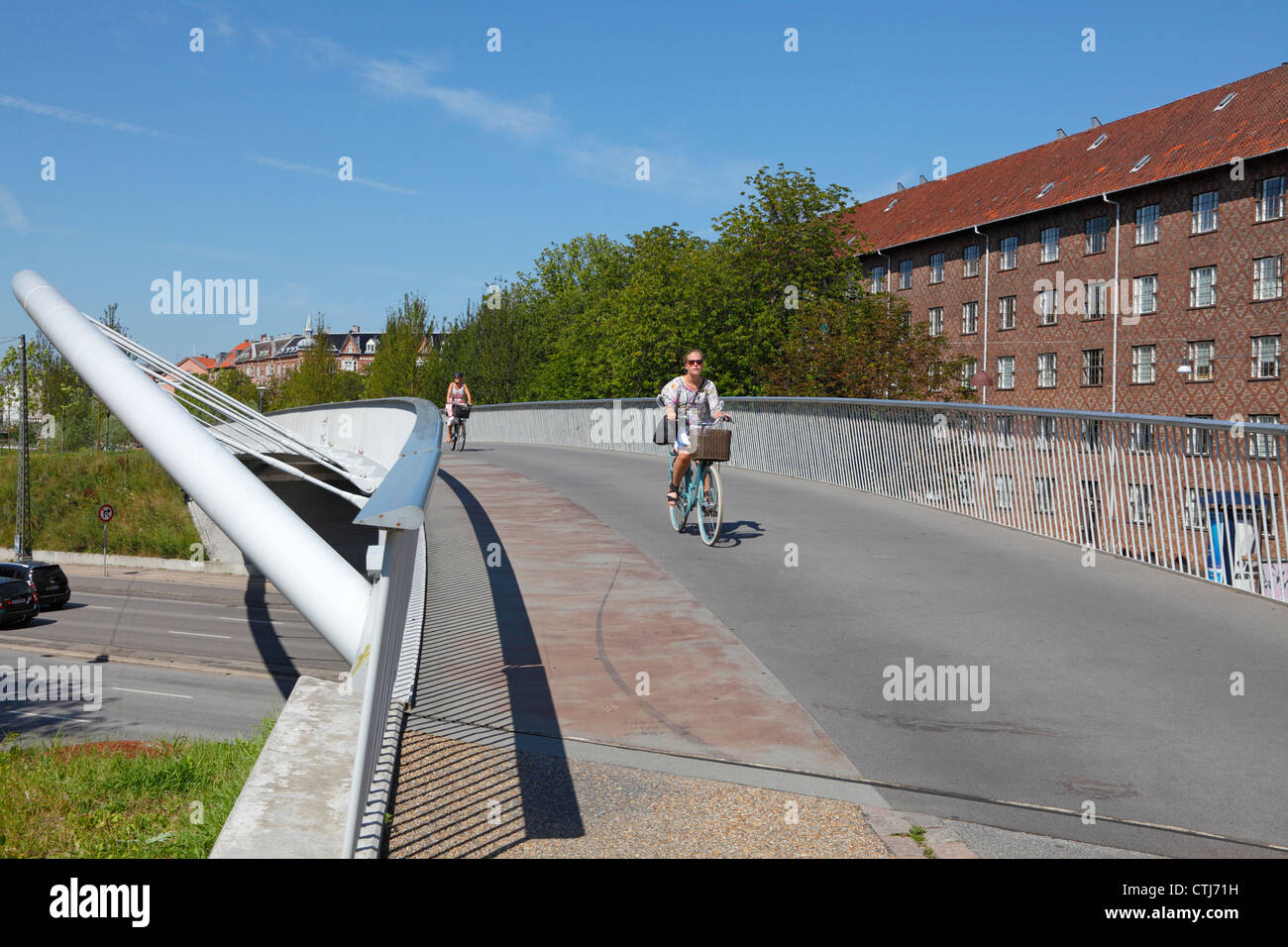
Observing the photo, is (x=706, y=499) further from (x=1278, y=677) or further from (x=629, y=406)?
(x=629, y=406)

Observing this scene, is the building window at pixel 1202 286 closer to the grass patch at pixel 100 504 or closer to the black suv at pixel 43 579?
the grass patch at pixel 100 504

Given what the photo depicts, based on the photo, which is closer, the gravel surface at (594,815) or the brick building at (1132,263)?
the gravel surface at (594,815)

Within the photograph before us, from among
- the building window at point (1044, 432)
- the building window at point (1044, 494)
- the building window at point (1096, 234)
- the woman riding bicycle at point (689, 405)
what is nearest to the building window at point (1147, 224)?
the building window at point (1096, 234)

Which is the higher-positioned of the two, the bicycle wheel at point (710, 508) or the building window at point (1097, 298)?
the building window at point (1097, 298)

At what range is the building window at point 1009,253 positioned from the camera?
56438 millimetres

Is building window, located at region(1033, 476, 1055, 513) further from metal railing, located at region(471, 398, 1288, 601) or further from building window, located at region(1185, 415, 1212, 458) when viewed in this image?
building window, located at region(1185, 415, 1212, 458)

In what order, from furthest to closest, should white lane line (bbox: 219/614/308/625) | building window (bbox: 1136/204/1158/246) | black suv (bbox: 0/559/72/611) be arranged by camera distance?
building window (bbox: 1136/204/1158/246) < black suv (bbox: 0/559/72/611) < white lane line (bbox: 219/614/308/625)

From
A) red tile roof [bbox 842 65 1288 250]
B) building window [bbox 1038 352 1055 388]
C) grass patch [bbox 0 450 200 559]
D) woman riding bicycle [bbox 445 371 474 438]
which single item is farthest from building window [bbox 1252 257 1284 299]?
grass patch [bbox 0 450 200 559]

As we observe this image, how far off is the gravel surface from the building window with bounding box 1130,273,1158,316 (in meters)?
49.7

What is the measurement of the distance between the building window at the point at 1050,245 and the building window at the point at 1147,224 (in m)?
4.64

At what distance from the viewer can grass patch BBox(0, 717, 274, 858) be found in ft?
17.5

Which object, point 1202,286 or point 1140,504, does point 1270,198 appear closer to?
point 1202,286

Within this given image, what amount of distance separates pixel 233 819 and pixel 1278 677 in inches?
207
